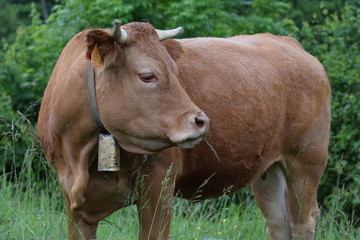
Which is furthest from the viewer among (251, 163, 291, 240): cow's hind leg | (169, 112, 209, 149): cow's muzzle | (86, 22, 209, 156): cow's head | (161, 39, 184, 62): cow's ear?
(251, 163, 291, 240): cow's hind leg

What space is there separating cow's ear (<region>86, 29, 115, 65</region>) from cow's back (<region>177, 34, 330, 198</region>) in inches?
34.0

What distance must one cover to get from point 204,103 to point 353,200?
4.30 m

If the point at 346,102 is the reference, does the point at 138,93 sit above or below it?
above

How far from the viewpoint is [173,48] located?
4516mm

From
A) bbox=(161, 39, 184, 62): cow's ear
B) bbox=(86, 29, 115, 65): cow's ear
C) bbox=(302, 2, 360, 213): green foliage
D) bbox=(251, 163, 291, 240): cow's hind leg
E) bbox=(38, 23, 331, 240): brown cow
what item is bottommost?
bbox=(302, 2, 360, 213): green foliage

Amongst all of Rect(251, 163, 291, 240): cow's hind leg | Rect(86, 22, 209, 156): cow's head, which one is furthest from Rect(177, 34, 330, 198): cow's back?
Rect(86, 22, 209, 156): cow's head

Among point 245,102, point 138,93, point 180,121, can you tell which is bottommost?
point 245,102

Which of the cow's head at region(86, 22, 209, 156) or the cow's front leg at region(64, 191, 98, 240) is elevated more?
the cow's head at region(86, 22, 209, 156)

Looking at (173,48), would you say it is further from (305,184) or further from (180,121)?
(305,184)

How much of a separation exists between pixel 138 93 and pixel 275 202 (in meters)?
2.60

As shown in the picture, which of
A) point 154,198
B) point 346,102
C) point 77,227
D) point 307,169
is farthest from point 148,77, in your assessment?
point 346,102

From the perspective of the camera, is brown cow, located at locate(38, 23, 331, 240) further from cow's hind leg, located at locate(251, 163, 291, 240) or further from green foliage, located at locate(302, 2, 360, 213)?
green foliage, located at locate(302, 2, 360, 213)

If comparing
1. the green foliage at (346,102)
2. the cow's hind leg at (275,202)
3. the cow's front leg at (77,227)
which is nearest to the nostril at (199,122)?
the cow's front leg at (77,227)

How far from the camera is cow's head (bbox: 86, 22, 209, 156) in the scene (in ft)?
13.0
